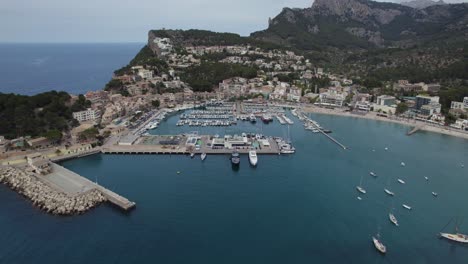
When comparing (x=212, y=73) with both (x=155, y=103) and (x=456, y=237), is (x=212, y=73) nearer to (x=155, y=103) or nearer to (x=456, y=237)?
(x=155, y=103)

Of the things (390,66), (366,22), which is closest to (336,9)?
(366,22)

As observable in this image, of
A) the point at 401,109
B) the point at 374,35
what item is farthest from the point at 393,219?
the point at 374,35

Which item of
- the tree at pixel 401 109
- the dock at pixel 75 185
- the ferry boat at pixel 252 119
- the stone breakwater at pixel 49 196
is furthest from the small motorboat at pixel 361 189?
the tree at pixel 401 109

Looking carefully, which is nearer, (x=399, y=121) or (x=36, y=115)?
(x=36, y=115)

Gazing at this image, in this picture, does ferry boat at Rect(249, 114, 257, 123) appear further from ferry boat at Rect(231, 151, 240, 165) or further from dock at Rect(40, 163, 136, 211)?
dock at Rect(40, 163, 136, 211)

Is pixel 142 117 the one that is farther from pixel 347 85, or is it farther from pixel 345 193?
pixel 347 85

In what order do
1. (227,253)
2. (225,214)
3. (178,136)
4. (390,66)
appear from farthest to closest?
(390,66)
(178,136)
(225,214)
(227,253)

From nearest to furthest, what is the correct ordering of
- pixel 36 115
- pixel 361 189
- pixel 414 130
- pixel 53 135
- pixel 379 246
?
pixel 379 246, pixel 361 189, pixel 53 135, pixel 36 115, pixel 414 130
